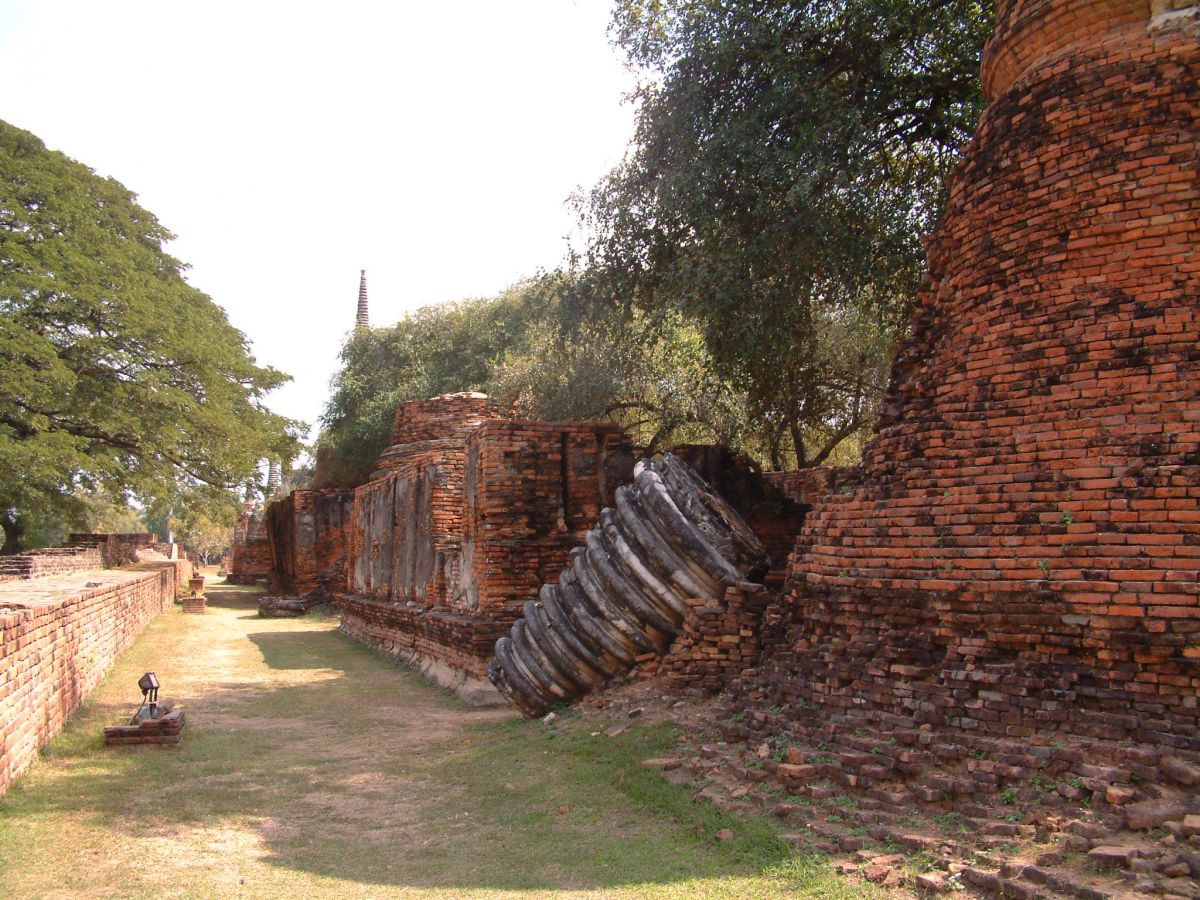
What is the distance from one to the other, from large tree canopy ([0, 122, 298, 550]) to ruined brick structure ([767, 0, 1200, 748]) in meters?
16.6

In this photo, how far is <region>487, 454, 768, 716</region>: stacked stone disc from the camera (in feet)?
23.7

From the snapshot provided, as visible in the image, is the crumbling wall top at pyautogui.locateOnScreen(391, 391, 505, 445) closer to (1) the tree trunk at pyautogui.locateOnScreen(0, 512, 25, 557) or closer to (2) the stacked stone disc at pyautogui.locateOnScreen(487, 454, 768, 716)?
(2) the stacked stone disc at pyautogui.locateOnScreen(487, 454, 768, 716)

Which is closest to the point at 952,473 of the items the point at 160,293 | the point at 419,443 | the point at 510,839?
the point at 510,839

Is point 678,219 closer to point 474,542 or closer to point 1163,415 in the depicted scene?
point 474,542

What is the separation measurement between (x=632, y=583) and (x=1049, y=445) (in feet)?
11.0

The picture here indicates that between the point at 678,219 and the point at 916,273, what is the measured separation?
2.39 metres

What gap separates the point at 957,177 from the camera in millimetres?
5922

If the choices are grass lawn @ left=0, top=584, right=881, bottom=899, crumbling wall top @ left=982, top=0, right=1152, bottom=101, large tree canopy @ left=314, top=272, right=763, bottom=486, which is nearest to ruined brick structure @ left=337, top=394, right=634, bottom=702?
grass lawn @ left=0, top=584, right=881, bottom=899

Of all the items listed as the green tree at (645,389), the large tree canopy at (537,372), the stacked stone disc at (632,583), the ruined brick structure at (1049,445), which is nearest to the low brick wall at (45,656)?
the stacked stone disc at (632,583)

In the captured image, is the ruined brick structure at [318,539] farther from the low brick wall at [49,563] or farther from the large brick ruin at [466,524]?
the large brick ruin at [466,524]

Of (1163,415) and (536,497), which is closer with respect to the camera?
(1163,415)

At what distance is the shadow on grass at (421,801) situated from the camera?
4.78 metres

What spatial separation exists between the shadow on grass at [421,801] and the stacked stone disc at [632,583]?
1.31ft

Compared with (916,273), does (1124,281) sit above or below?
below
